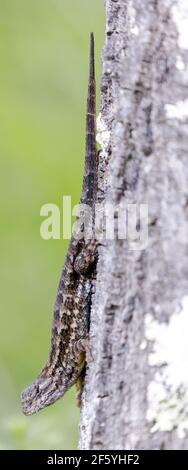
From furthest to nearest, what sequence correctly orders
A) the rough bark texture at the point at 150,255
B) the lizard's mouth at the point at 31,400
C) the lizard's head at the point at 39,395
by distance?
the lizard's mouth at the point at 31,400 → the lizard's head at the point at 39,395 → the rough bark texture at the point at 150,255

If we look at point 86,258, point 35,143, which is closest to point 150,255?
point 86,258

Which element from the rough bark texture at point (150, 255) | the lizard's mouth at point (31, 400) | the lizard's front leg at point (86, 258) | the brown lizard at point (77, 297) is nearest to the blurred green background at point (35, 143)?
the lizard's mouth at point (31, 400)

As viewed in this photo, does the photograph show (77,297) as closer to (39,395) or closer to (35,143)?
(39,395)

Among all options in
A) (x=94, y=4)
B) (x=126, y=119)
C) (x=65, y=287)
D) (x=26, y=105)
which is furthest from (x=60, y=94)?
(x=126, y=119)

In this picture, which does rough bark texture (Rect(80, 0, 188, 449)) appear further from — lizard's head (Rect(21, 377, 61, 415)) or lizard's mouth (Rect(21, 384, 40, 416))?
lizard's mouth (Rect(21, 384, 40, 416))

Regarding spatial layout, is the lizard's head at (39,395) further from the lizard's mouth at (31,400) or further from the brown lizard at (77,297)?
the brown lizard at (77,297)
